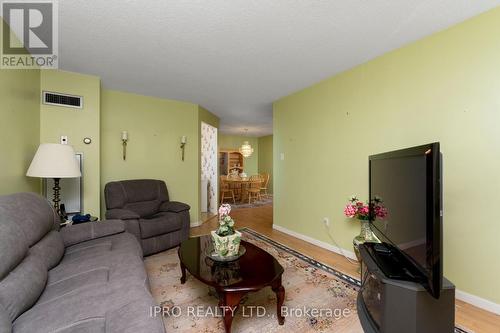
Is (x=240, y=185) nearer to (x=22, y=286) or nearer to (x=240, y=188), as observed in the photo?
(x=240, y=188)

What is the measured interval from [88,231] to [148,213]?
1.12 m

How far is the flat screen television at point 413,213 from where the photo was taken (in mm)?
959

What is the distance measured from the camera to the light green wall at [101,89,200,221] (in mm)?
3258

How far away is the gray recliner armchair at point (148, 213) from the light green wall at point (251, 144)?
4695mm

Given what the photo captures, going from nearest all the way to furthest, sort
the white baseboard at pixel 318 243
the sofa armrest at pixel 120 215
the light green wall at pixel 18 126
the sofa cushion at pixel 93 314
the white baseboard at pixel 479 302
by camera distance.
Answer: the sofa cushion at pixel 93 314 → the white baseboard at pixel 479 302 → the light green wall at pixel 18 126 → the sofa armrest at pixel 120 215 → the white baseboard at pixel 318 243

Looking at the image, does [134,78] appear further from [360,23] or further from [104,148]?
[360,23]

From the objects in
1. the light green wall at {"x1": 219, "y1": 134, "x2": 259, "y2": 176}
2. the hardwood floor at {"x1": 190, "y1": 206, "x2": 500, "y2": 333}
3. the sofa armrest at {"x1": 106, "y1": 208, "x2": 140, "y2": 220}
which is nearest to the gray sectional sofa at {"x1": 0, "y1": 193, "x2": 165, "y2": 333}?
the sofa armrest at {"x1": 106, "y1": 208, "x2": 140, "y2": 220}

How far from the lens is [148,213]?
3.06m

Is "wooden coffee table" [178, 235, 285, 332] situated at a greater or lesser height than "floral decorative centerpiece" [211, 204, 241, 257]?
lesser

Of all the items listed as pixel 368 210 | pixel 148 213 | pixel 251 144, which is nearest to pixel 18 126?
pixel 148 213

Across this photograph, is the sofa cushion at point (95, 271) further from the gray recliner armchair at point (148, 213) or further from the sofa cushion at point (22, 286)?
the gray recliner armchair at point (148, 213)

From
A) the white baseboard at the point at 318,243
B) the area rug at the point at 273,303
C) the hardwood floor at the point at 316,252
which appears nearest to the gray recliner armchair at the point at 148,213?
the area rug at the point at 273,303

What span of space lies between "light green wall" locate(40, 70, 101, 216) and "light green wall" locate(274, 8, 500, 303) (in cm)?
300

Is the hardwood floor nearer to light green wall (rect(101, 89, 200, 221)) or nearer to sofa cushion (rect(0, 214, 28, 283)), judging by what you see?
light green wall (rect(101, 89, 200, 221))
